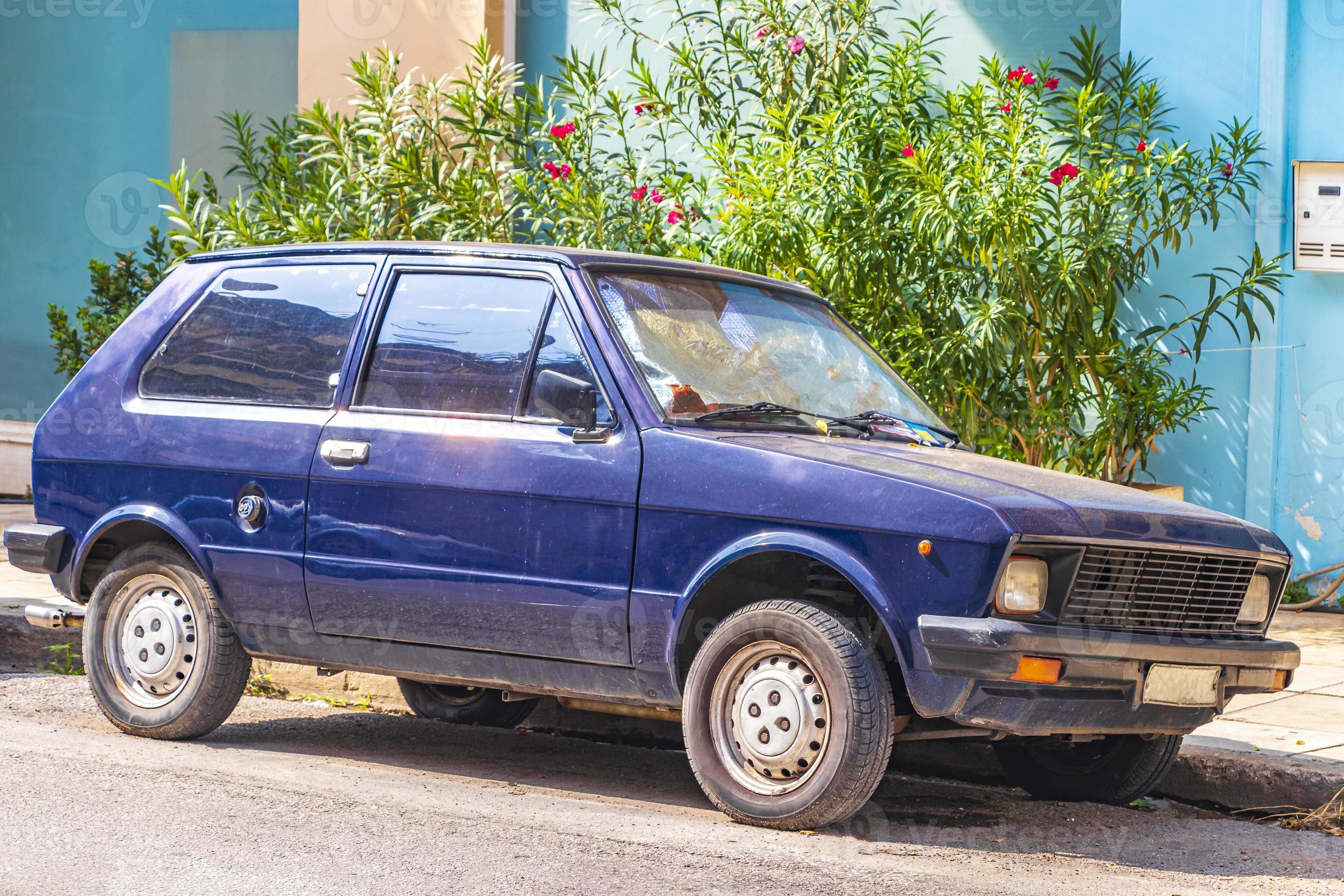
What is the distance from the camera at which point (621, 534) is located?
4.75 meters

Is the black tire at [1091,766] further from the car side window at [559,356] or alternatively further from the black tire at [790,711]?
the car side window at [559,356]

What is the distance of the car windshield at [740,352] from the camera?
4988mm

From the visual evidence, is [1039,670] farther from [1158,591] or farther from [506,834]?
[506,834]

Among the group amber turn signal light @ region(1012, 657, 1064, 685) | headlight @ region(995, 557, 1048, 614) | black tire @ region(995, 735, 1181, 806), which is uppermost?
headlight @ region(995, 557, 1048, 614)

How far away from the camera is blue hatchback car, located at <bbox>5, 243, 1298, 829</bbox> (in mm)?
4340

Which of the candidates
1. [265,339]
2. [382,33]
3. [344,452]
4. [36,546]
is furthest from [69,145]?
[344,452]

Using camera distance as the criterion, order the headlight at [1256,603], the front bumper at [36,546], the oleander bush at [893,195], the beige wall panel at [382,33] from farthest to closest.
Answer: the beige wall panel at [382,33] → the oleander bush at [893,195] → the front bumper at [36,546] → the headlight at [1256,603]

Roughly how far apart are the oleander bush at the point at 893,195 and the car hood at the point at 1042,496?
3.25 m

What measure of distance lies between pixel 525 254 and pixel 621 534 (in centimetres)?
110

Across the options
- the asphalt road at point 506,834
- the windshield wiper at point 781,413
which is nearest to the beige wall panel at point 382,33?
the asphalt road at point 506,834

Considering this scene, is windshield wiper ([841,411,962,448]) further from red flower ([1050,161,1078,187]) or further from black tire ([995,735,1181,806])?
red flower ([1050,161,1078,187])

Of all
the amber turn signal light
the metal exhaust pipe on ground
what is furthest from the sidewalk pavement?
the amber turn signal light

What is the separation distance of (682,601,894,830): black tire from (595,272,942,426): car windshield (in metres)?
0.74

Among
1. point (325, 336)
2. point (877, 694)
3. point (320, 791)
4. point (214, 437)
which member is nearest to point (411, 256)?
point (325, 336)
